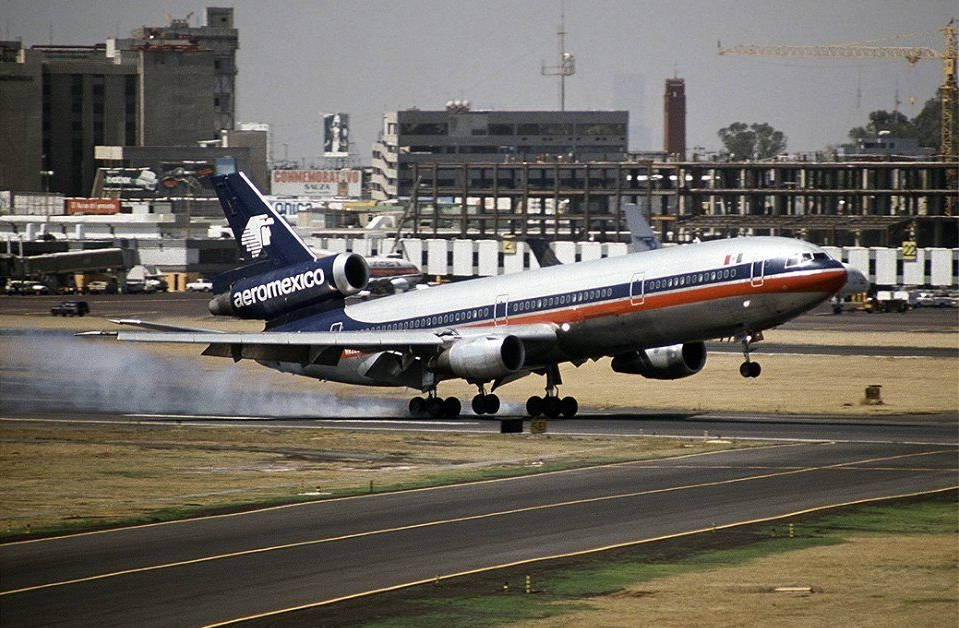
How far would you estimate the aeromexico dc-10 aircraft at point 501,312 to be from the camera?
2244 inches

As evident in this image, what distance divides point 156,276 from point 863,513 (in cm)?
16624

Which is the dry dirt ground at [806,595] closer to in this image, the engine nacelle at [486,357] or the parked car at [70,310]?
the engine nacelle at [486,357]

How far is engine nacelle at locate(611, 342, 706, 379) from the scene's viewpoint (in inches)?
2494

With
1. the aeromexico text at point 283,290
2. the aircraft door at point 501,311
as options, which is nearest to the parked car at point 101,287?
the aeromexico text at point 283,290

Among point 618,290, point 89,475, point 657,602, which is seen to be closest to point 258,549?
point 657,602

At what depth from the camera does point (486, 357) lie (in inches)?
2345

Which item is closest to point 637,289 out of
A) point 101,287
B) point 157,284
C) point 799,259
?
point 799,259

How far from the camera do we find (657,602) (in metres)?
27.7

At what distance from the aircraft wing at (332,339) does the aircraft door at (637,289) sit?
156 inches

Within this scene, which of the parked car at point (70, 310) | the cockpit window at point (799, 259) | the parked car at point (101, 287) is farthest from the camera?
the parked car at point (101, 287)

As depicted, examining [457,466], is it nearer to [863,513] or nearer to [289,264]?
[863,513]

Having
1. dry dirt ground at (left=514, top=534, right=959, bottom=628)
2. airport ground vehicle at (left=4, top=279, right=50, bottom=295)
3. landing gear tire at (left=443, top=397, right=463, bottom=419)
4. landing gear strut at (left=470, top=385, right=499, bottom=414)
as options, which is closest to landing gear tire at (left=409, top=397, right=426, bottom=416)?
landing gear tire at (left=443, top=397, right=463, bottom=419)

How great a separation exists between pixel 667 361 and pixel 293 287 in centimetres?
1680

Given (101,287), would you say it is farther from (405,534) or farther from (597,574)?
(597,574)
